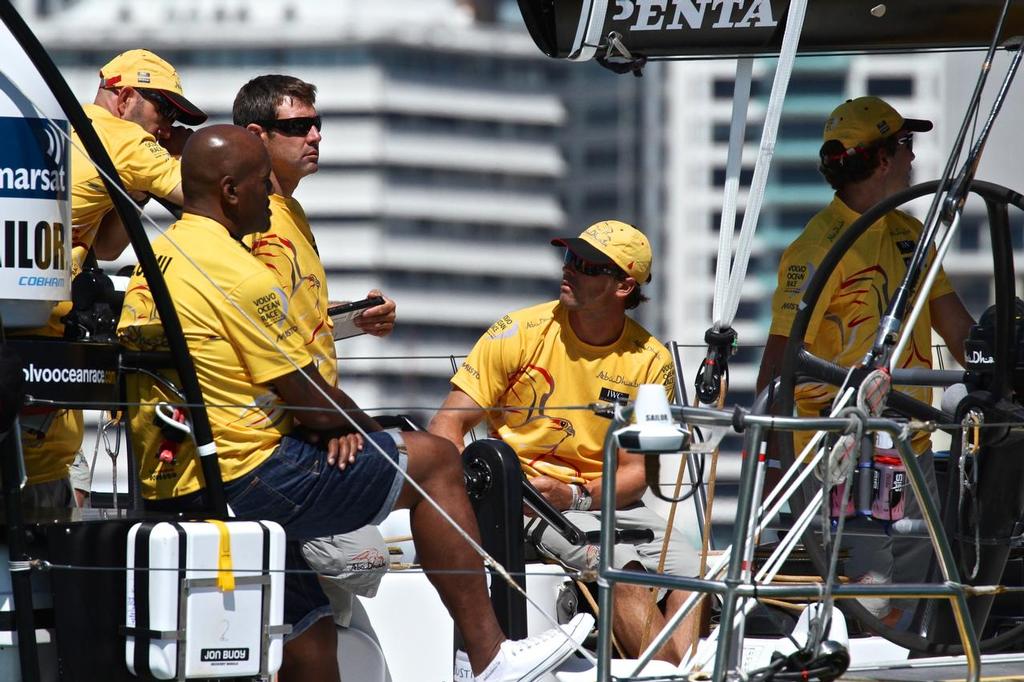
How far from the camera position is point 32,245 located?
2.88 meters

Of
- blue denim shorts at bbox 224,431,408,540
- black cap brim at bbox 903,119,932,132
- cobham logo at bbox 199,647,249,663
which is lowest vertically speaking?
cobham logo at bbox 199,647,249,663

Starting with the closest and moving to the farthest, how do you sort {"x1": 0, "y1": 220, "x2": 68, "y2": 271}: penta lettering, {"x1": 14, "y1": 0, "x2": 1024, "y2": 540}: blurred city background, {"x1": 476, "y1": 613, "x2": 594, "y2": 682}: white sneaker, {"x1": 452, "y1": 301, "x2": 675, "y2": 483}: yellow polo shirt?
{"x1": 0, "y1": 220, "x2": 68, "y2": 271}: penta lettering, {"x1": 476, "y1": 613, "x2": 594, "y2": 682}: white sneaker, {"x1": 452, "y1": 301, "x2": 675, "y2": 483}: yellow polo shirt, {"x1": 14, "y1": 0, "x2": 1024, "y2": 540}: blurred city background

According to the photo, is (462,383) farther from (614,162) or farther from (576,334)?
(614,162)

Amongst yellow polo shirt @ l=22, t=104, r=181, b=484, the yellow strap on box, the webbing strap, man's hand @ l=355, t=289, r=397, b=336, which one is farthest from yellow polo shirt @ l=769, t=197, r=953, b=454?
the webbing strap

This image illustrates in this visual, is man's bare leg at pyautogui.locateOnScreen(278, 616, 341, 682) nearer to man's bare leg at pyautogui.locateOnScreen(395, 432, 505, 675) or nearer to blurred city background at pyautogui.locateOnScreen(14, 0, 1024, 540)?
man's bare leg at pyautogui.locateOnScreen(395, 432, 505, 675)

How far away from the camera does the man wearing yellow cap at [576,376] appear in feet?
13.0

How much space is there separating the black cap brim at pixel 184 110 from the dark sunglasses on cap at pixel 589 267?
983mm

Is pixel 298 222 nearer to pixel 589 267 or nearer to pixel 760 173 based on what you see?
pixel 589 267

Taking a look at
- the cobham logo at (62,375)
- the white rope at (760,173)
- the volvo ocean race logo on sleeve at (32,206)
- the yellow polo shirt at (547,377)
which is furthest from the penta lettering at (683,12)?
the cobham logo at (62,375)

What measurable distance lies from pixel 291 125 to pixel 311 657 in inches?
46.0

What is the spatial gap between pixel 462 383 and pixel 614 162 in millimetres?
73647

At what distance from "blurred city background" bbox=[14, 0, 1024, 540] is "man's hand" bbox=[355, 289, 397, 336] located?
65599mm

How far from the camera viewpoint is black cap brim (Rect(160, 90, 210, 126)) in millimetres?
3841

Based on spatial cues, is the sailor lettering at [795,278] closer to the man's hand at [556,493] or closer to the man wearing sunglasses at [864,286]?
the man wearing sunglasses at [864,286]
